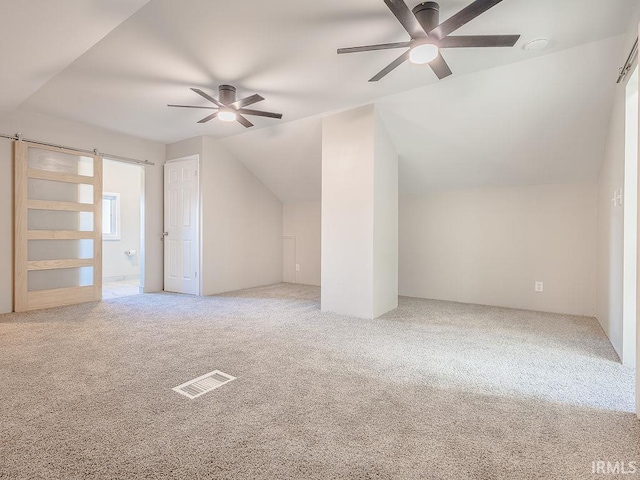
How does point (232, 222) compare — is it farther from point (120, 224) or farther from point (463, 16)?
point (463, 16)

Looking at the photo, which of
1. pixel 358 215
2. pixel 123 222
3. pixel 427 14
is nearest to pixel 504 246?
pixel 358 215

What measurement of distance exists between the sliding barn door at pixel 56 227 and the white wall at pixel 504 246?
456 centimetres

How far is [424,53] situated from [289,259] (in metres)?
4.61

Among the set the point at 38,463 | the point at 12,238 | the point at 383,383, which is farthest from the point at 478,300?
the point at 12,238

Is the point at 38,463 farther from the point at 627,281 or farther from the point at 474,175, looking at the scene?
the point at 474,175

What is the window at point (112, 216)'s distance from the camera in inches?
253

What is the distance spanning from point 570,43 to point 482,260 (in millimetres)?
2608

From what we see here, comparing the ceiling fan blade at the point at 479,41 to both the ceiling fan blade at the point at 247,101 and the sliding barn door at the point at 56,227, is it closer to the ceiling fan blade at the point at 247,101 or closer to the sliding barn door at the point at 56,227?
the ceiling fan blade at the point at 247,101

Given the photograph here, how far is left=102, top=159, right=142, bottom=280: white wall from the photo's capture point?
6.34m

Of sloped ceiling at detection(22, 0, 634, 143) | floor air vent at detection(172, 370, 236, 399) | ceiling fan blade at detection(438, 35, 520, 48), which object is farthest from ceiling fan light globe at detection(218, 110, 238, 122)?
floor air vent at detection(172, 370, 236, 399)

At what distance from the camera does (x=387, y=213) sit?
384 centimetres

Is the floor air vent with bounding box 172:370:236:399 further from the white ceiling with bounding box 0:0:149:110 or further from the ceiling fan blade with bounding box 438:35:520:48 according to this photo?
the ceiling fan blade with bounding box 438:35:520:48

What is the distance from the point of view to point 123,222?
6.58 m

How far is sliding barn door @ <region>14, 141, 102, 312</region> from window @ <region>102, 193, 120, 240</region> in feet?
7.04
